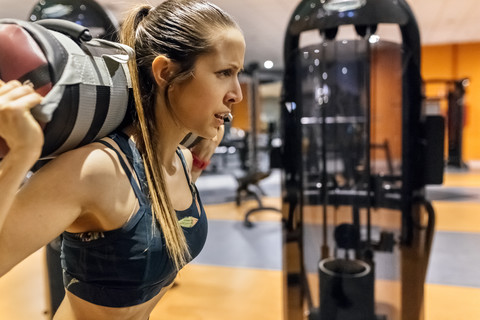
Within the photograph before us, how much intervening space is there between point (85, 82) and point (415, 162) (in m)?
1.66

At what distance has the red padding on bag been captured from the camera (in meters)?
0.64

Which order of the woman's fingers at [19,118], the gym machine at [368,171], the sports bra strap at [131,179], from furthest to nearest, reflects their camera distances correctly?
the gym machine at [368,171]
the sports bra strap at [131,179]
the woman's fingers at [19,118]

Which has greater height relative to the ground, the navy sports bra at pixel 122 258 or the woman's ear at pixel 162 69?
the woman's ear at pixel 162 69

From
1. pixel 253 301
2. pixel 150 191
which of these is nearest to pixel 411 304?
pixel 253 301

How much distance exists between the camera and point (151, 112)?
0.97 meters

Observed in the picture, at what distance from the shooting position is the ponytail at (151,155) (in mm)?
895

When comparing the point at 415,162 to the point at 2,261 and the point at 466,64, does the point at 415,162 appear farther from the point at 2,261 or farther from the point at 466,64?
the point at 466,64

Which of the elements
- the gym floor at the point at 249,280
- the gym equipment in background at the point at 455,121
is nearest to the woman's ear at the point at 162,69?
the gym floor at the point at 249,280

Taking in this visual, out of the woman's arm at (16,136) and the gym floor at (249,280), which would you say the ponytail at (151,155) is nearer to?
the woman's arm at (16,136)

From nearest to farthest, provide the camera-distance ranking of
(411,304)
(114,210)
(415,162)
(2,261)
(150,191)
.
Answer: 1. (2,261)
2. (114,210)
3. (150,191)
4. (415,162)
5. (411,304)

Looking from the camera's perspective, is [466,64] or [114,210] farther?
[466,64]

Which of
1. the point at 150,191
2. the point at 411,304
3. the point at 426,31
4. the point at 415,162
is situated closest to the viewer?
the point at 150,191

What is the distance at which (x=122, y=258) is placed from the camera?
0.84 metres

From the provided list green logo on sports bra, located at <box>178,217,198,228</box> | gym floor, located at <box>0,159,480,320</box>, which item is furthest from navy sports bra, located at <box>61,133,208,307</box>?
gym floor, located at <box>0,159,480,320</box>
